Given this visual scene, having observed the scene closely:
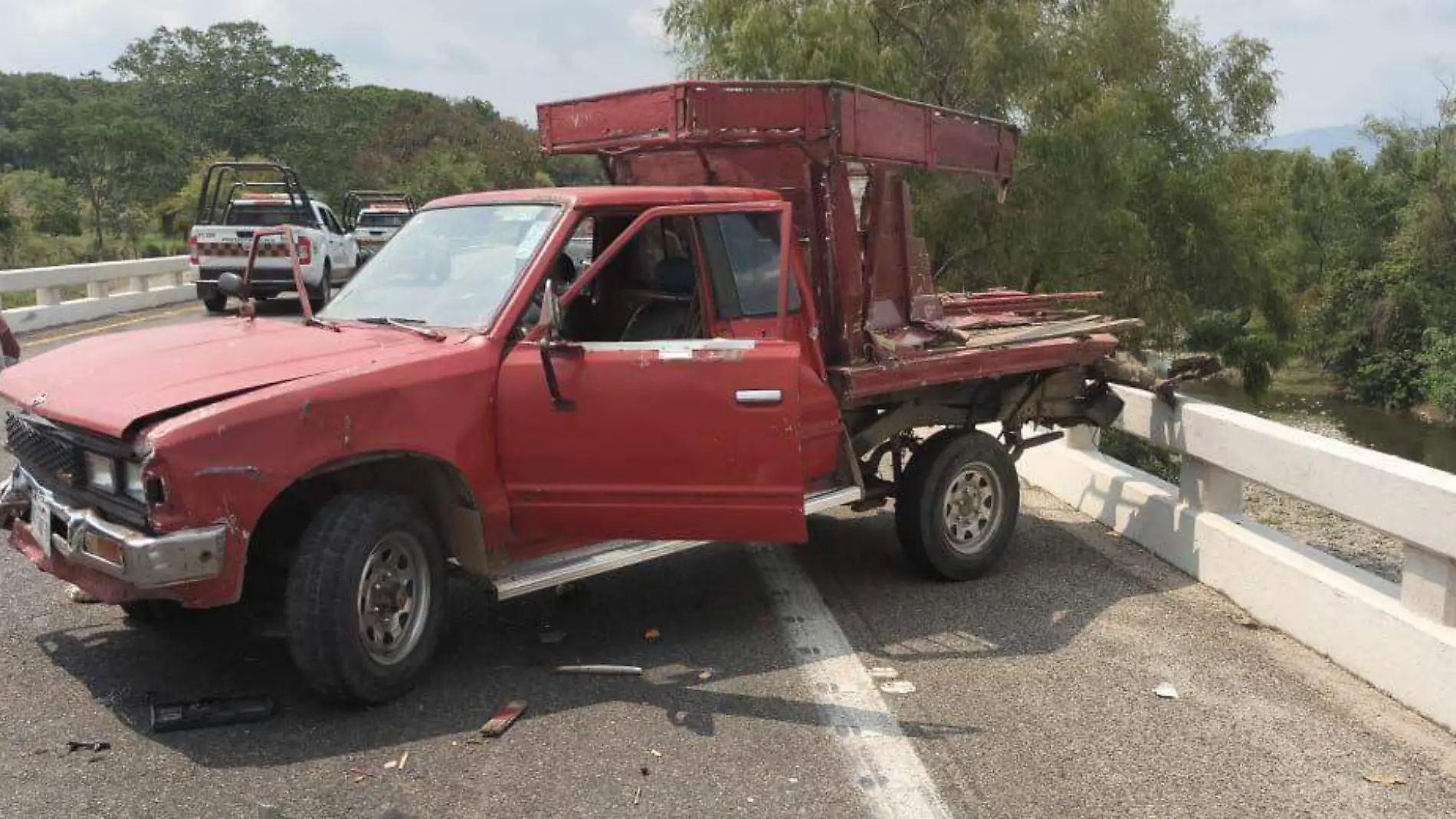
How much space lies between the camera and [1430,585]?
457 cm

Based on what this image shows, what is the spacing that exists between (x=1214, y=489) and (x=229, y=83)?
72133 millimetres

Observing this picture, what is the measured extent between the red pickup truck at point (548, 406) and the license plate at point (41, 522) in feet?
0.14

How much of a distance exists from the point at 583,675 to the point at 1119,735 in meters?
2.13

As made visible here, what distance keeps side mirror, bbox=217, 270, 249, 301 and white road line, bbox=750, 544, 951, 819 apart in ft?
10.1

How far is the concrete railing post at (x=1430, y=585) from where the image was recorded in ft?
14.8

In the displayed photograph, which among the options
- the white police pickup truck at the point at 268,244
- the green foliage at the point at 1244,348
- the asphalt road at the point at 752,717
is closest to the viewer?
the asphalt road at the point at 752,717

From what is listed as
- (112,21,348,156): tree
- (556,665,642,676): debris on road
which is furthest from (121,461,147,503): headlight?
(112,21,348,156): tree

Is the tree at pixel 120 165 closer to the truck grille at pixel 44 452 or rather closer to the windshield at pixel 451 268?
the windshield at pixel 451 268

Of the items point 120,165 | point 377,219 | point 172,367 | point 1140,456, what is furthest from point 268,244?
point 120,165

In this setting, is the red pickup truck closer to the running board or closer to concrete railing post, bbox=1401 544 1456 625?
the running board

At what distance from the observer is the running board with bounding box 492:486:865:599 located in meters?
4.74

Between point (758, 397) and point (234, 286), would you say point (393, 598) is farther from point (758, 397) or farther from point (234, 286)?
point (234, 286)

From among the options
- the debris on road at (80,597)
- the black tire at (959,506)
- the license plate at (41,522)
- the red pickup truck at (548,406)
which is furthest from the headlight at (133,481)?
the black tire at (959,506)

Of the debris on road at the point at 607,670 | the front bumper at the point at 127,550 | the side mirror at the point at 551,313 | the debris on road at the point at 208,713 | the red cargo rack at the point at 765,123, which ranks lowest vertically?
the debris on road at the point at 607,670
